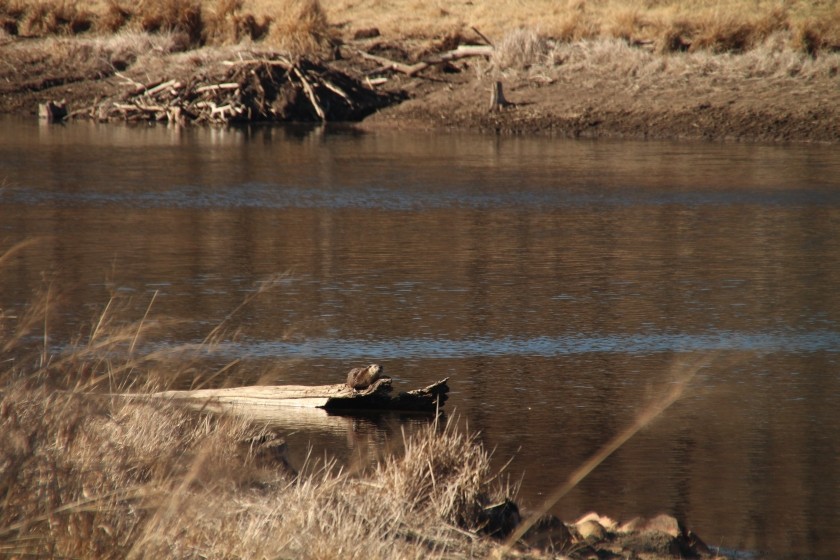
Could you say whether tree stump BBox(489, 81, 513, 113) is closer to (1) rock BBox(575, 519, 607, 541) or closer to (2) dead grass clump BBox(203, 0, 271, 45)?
(2) dead grass clump BBox(203, 0, 271, 45)

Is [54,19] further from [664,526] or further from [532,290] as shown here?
[664,526]

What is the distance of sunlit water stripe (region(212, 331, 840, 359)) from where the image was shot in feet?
31.1

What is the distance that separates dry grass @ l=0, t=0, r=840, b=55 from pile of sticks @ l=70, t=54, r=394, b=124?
2.32 metres

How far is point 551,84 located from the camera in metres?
28.7

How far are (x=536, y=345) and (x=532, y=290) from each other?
1997mm

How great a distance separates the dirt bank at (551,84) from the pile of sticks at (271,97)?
0.43 m

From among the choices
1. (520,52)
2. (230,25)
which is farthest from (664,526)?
(230,25)

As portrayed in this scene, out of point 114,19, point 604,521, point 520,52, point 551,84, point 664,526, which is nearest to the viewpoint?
point 664,526

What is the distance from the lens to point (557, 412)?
812 cm

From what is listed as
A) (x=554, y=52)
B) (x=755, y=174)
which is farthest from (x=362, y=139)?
(x=755, y=174)

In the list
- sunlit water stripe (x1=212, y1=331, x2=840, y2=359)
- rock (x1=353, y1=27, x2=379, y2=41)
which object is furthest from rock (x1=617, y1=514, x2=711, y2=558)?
rock (x1=353, y1=27, x2=379, y2=41)

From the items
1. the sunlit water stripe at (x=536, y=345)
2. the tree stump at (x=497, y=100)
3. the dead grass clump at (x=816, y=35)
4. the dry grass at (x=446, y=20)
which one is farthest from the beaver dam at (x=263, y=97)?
the sunlit water stripe at (x=536, y=345)

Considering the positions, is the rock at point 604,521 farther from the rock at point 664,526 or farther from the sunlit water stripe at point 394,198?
the sunlit water stripe at point 394,198

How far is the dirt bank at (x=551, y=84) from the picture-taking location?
84.1ft
